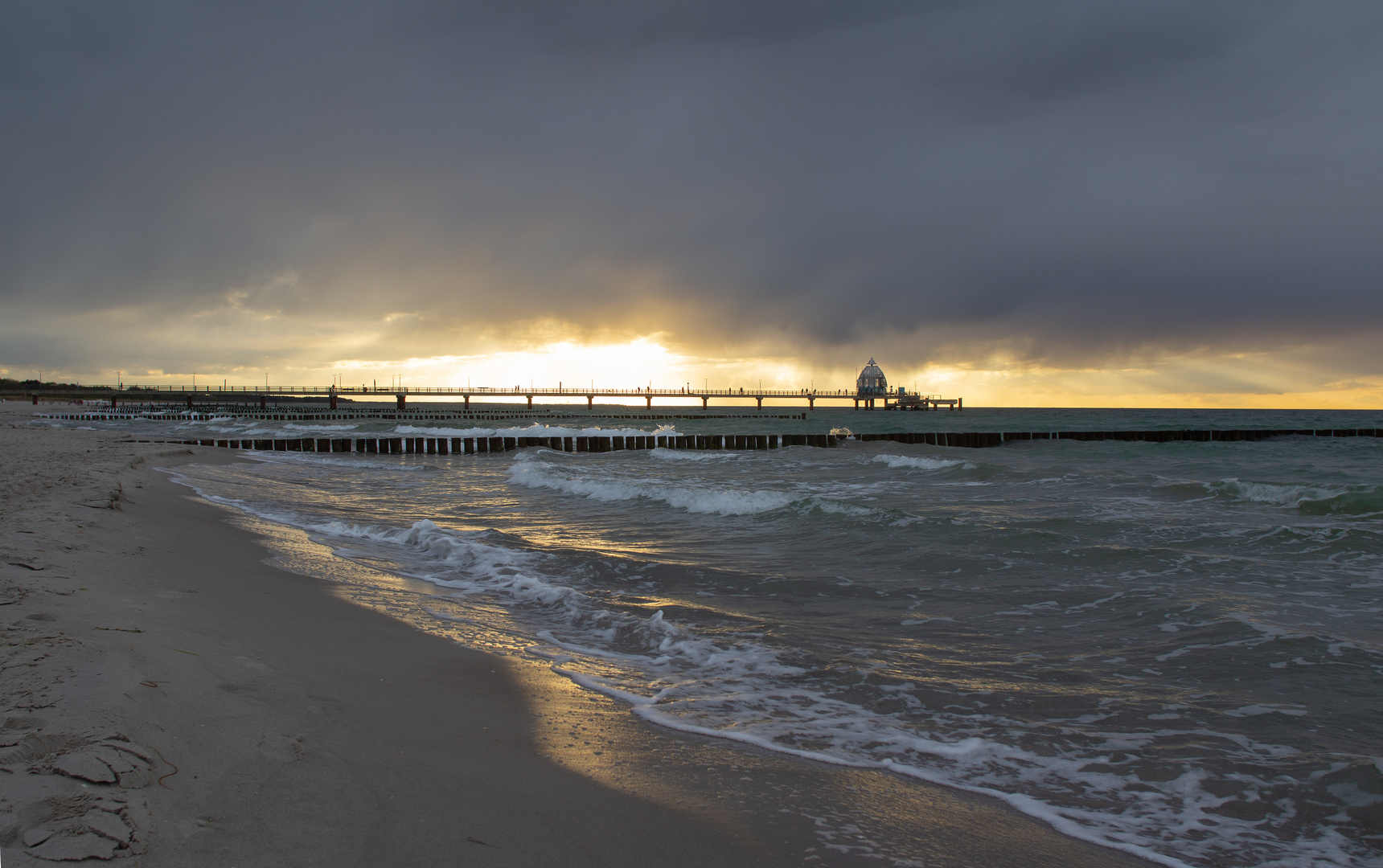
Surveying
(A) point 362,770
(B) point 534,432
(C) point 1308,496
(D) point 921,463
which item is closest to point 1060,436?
(D) point 921,463

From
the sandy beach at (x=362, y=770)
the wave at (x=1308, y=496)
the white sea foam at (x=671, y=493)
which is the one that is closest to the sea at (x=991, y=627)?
the wave at (x=1308, y=496)

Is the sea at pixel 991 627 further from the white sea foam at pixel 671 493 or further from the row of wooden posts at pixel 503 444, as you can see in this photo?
the row of wooden posts at pixel 503 444

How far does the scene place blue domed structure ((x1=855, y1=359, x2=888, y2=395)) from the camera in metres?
152

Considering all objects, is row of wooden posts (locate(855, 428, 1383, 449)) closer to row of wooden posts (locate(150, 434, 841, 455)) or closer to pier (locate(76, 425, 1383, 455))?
pier (locate(76, 425, 1383, 455))

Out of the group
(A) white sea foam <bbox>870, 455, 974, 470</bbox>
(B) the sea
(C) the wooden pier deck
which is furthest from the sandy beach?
(C) the wooden pier deck

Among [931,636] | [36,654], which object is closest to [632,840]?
[36,654]

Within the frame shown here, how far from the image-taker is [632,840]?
2.81 metres

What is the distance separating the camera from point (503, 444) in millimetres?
34375

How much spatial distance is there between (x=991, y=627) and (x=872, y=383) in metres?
151

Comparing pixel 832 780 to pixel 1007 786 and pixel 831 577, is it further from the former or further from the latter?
pixel 831 577

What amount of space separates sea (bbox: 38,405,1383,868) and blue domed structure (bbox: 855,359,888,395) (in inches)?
5435

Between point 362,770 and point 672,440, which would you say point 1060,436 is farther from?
point 362,770

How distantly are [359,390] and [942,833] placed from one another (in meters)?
140

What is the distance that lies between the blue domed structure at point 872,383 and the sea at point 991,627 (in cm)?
13806
